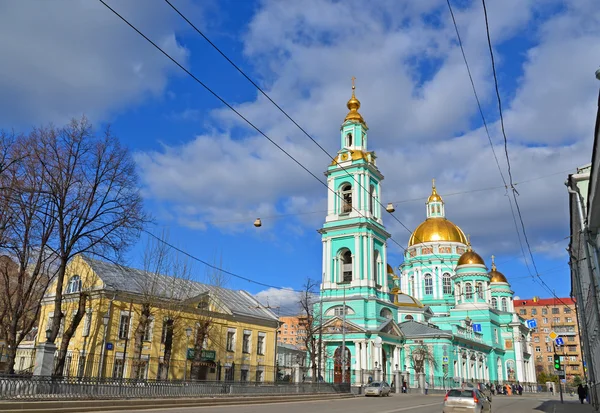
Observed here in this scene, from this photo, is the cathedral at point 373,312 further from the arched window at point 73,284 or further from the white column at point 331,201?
the arched window at point 73,284

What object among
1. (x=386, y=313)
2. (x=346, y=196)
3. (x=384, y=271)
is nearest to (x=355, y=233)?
(x=346, y=196)

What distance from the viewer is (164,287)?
115ft

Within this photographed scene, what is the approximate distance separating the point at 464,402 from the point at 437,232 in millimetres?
74180

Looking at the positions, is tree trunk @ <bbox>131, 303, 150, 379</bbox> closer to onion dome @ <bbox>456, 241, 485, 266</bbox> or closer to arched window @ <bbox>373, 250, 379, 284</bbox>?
arched window @ <bbox>373, 250, 379, 284</bbox>

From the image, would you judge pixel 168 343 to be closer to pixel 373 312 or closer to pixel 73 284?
pixel 73 284

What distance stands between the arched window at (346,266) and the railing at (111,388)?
87.5 ft

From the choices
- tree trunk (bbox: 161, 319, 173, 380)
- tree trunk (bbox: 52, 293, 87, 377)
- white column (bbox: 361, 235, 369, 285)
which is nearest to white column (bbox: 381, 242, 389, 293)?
white column (bbox: 361, 235, 369, 285)

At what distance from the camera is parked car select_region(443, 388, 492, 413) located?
16.3 m

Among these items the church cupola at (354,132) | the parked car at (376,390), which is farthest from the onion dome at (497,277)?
the parked car at (376,390)

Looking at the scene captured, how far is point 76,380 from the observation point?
19078mm

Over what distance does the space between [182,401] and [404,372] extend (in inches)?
1433

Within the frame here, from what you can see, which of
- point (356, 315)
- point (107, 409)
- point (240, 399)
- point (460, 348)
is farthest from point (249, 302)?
point (460, 348)

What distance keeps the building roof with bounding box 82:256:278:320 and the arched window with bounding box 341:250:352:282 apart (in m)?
14.8

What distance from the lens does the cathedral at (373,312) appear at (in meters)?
50.7
